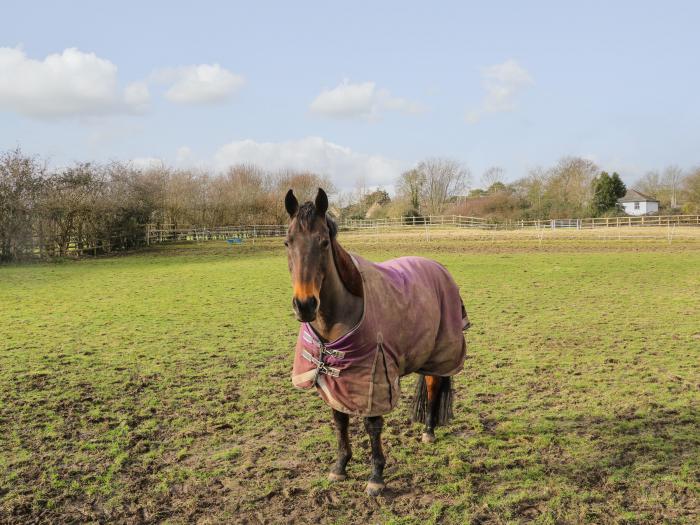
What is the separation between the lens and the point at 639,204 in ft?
241

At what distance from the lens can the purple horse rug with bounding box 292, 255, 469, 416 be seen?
3355 mm

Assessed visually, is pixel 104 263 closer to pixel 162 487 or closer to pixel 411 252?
pixel 411 252

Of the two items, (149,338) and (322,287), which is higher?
(322,287)

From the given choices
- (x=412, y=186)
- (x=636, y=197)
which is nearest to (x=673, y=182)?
(x=636, y=197)

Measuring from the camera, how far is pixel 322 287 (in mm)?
3232

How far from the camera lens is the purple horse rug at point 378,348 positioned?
3355mm

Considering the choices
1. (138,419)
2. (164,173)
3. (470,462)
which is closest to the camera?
(470,462)

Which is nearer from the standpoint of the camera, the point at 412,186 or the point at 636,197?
the point at 412,186

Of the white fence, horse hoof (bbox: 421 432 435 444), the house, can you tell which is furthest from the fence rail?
the house

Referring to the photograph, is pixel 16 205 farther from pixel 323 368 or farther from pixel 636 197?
pixel 636 197

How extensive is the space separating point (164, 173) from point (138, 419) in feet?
130

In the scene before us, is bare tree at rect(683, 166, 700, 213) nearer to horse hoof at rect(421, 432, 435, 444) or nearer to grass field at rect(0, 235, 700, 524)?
grass field at rect(0, 235, 700, 524)

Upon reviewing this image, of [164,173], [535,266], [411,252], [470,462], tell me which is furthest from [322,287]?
[164,173]

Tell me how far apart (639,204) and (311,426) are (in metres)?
80.6
